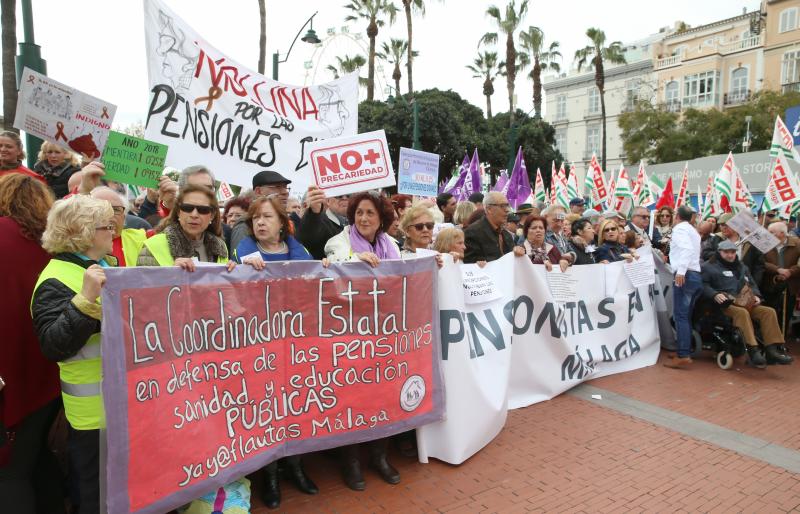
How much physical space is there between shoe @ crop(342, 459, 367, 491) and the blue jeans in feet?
15.7

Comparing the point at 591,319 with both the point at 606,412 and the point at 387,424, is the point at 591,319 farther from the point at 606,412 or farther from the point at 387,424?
the point at 387,424

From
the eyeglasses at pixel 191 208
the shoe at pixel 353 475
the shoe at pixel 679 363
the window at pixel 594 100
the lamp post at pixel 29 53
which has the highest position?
the window at pixel 594 100

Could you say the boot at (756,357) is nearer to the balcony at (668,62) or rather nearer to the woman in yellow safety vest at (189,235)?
the woman in yellow safety vest at (189,235)

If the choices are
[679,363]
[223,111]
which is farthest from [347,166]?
[679,363]

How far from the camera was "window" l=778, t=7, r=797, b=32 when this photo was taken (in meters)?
41.4

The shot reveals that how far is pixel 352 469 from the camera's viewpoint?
3.53 meters

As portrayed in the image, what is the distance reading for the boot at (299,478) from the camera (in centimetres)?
341

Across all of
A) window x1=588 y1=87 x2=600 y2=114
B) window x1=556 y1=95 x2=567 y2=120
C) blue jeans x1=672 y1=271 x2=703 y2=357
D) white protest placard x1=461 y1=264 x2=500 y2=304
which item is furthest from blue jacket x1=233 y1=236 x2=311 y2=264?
window x1=556 y1=95 x2=567 y2=120

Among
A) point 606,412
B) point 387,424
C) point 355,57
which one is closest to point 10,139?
point 387,424

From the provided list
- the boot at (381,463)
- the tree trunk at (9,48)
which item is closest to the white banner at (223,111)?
the boot at (381,463)

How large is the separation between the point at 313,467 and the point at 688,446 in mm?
3046

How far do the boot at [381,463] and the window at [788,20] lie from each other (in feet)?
175

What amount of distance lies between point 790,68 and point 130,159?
172 feet

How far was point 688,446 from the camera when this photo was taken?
13.8 ft
